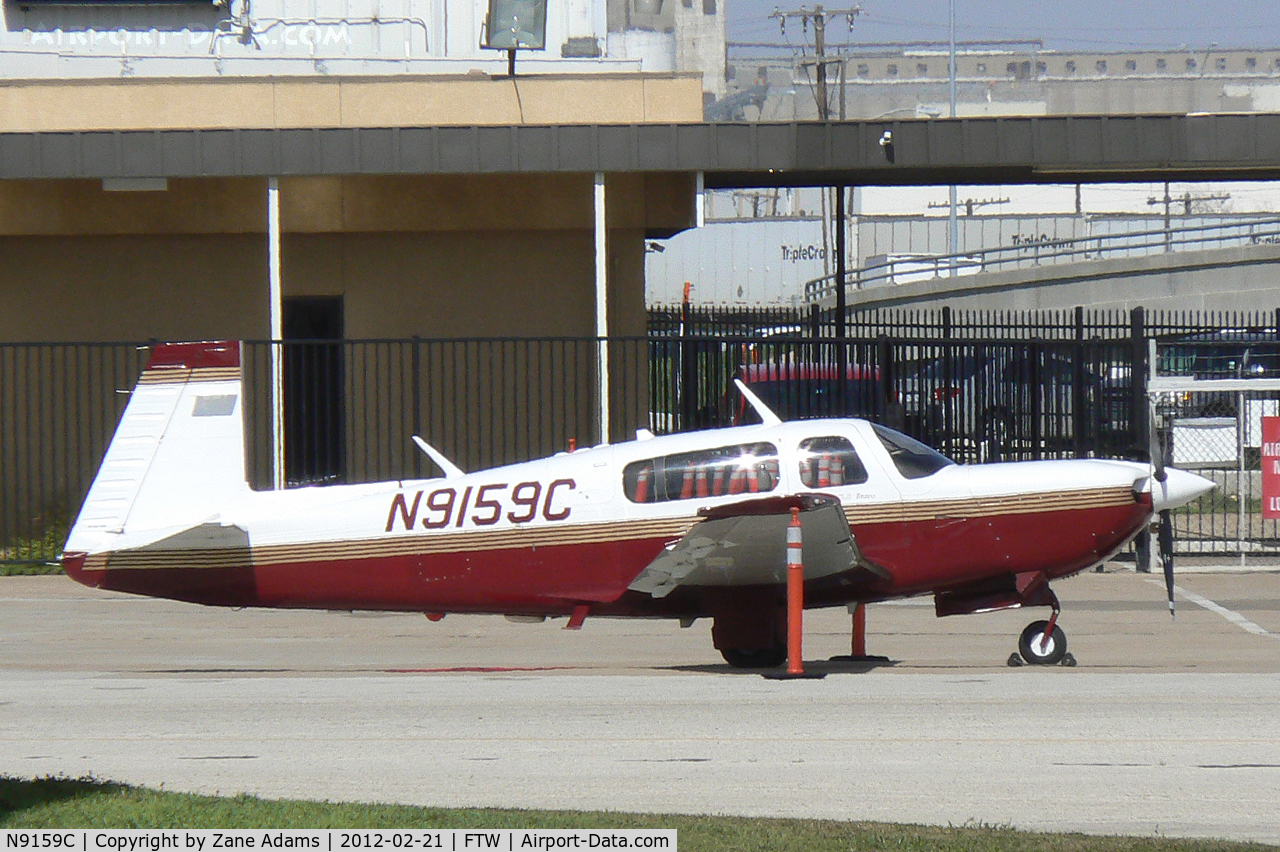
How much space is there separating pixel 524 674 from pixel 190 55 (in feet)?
41.4

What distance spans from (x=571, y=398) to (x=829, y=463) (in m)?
9.44

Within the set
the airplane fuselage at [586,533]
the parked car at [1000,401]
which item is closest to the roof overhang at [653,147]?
the parked car at [1000,401]

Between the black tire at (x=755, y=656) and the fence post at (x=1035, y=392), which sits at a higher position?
the fence post at (x=1035, y=392)

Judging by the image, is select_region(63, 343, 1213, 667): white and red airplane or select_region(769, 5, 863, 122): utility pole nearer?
select_region(63, 343, 1213, 667): white and red airplane

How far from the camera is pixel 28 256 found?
19422 millimetres

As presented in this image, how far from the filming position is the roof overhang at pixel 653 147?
17.1 m

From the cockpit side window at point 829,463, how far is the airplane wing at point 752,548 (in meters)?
0.23

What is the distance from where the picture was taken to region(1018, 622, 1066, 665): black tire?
10828 millimetres

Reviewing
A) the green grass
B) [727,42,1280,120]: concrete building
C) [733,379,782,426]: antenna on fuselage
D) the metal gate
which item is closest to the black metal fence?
the metal gate

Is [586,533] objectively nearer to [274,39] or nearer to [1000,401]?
[1000,401]

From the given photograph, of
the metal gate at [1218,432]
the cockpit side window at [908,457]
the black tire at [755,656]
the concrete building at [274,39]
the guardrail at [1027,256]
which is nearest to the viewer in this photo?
the cockpit side window at [908,457]

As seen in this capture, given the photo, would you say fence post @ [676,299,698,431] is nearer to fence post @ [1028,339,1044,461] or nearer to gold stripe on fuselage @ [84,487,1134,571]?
fence post @ [1028,339,1044,461]

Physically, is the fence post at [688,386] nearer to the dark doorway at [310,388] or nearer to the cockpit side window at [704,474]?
the dark doorway at [310,388]

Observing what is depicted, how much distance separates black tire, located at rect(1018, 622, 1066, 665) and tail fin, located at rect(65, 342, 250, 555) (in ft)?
19.3
